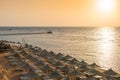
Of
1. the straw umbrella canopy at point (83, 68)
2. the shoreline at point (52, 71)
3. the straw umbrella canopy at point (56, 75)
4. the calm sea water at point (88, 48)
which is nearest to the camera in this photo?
the straw umbrella canopy at point (56, 75)

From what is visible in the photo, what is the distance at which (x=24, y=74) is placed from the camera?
24641 mm

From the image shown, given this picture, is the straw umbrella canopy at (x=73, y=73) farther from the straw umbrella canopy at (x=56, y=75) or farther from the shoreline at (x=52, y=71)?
the straw umbrella canopy at (x=56, y=75)

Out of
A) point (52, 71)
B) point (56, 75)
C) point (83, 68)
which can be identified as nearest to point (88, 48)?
point (83, 68)

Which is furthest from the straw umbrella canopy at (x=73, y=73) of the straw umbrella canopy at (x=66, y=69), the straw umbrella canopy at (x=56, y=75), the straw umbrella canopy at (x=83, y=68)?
the straw umbrella canopy at (x=83, y=68)

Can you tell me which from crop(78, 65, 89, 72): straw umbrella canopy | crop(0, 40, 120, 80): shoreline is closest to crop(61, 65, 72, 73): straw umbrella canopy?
crop(0, 40, 120, 80): shoreline

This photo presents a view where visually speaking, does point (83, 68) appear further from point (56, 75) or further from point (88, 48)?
point (88, 48)

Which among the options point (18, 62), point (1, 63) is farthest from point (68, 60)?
point (1, 63)

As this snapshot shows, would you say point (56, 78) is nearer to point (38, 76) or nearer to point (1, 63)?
point (38, 76)

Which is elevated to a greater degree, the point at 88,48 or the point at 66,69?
the point at 66,69

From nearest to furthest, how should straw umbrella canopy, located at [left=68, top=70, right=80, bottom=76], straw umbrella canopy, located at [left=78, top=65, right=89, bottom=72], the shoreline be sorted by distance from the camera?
the shoreline
straw umbrella canopy, located at [left=68, top=70, right=80, bottom=76]
straw umbrella canopy, located at [left=78, top=65, right=89, bottom=72]

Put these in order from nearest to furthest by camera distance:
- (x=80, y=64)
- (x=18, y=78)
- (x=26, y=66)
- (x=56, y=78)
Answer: (x=56, y=78) < (x=18, y=78) < (x=26, y=66) < (x=80, y=64)

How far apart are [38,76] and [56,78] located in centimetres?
170

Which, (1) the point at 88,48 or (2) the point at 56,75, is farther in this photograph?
(1) the point at 88,48

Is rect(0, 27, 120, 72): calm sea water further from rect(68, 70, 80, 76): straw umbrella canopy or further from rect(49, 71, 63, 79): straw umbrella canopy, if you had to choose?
rect(49, 71, 63, 79): straw umbrella canopy
